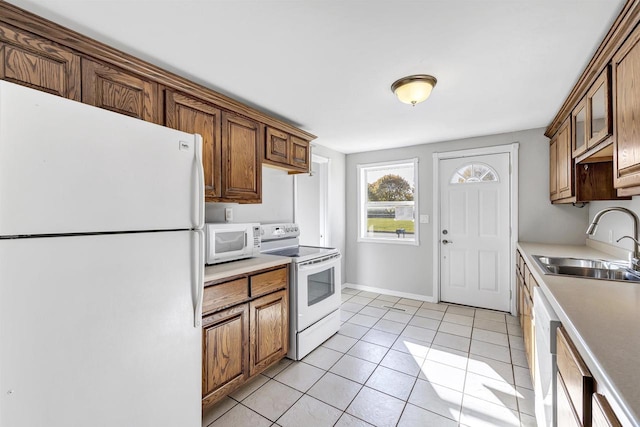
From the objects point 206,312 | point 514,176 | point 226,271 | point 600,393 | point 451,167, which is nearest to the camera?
point 600,393

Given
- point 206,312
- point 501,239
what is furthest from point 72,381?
point 501,239

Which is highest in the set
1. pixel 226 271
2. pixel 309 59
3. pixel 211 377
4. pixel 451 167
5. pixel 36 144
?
pixel 309 59

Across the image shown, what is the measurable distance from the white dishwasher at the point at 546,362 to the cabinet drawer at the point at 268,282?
5.75 ft

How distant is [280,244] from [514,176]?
2.95 meters

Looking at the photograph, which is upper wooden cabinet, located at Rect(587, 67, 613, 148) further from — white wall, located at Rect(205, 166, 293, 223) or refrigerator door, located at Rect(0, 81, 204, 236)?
white wall, located at Rect(205, 166, 293, 223)

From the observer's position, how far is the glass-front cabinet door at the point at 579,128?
200cm

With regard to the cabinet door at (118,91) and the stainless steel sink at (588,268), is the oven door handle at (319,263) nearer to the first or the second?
the cabinet door at (118,91)

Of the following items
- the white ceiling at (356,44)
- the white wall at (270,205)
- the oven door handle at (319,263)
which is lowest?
the oven door handle at (319,263)

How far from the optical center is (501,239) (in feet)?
11.5

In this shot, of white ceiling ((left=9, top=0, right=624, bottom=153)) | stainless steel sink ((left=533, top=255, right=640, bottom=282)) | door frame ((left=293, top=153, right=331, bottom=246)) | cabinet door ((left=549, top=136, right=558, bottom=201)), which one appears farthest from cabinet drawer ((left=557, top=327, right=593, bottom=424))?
door frame ((left=293, top=153, right=331, bottom=246))

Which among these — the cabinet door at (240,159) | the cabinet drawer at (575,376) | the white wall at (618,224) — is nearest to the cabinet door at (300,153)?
the cabinet door at (240,159)

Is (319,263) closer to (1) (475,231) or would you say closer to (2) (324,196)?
(2) (324,196)

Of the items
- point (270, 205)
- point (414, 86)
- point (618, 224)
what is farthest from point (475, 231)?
point (270, 205)

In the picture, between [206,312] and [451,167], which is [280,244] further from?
[451,167]
